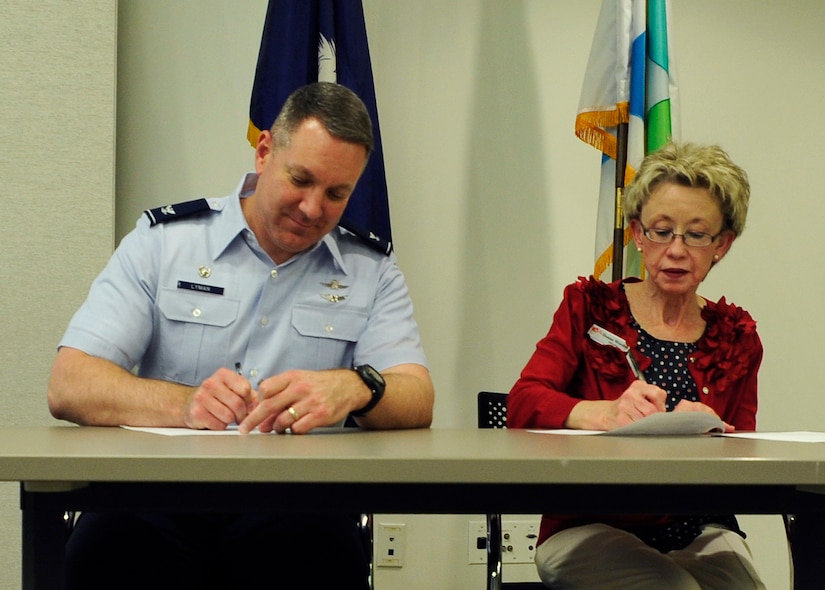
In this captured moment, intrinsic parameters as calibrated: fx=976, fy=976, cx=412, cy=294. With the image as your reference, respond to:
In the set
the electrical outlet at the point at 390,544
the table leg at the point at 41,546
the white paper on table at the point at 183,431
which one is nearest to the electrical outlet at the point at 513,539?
the electrical outlet at the point at 390,544

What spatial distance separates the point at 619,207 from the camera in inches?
105

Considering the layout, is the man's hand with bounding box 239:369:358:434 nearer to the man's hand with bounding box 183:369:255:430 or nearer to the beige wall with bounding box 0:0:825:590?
the man's hand with bounding box 183:369:255:430

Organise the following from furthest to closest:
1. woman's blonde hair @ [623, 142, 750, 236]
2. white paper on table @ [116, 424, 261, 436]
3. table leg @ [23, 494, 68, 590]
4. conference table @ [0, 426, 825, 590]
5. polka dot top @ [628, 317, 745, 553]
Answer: woman's blonde hair @ [623, 142, 750, 236], polka dot top @ [628, 317, 745, 553], white paper on table @ [116, 424, 261, 436], table leg @ [23, 494, 68, 590], conference table @ [0, 426, 825, 590]

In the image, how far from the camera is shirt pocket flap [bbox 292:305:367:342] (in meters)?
1.90

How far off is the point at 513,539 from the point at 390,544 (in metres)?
0.37

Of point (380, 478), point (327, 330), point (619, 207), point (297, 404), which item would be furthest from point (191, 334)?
point (619, 207)

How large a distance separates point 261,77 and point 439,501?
1.77 meters

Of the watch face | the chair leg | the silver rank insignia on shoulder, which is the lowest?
the chair leg

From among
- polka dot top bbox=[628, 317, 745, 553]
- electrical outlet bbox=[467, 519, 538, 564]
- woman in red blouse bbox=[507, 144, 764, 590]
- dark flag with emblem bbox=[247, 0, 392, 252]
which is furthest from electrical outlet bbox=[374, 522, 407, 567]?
polka dot top bbox=[628, 317, 745, 553]

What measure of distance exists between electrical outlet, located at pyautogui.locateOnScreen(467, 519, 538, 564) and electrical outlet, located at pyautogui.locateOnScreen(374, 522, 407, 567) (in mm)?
210

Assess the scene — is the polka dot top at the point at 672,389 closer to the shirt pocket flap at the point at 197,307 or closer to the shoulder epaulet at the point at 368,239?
the shoulder epaulet at the point at 368,239

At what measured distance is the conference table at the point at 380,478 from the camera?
100 cm

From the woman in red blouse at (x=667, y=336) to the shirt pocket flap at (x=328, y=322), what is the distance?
34cm

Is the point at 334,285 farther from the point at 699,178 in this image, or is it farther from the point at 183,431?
the point at 699,178
